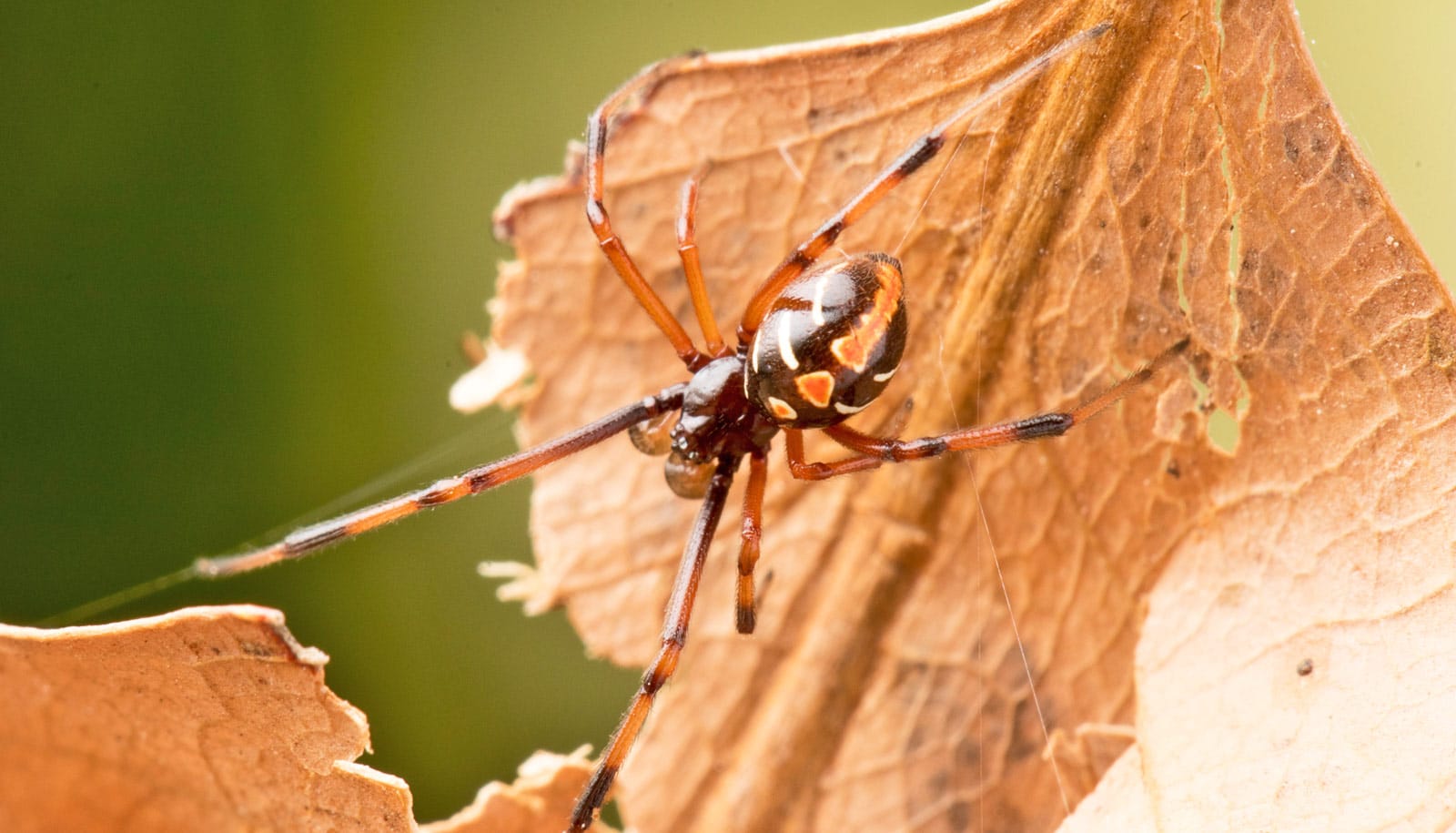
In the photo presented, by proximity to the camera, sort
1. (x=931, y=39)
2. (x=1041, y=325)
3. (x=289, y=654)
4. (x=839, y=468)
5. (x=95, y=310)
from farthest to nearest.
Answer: (x=95, y=310)
(x=839, y=468)
(x=1041, y=325)
(x=931, y=39)
(x=289, y=654)

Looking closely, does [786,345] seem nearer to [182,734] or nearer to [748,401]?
[748,401]

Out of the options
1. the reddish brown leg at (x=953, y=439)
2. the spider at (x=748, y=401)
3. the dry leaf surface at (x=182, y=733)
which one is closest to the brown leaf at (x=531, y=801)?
the spider at (x=748, y=401)

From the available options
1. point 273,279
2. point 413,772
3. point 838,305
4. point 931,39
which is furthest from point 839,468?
point 273,279

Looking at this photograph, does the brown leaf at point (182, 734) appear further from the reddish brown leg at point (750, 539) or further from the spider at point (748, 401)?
the reddish brown leg at point (750, 539)

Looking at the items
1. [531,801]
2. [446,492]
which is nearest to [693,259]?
[446,492]

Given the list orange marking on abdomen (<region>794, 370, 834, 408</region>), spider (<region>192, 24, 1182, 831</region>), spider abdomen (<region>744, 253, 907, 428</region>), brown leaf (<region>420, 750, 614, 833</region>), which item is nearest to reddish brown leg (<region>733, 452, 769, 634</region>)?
spider (<region>192, 24, 1182, 831</region>)

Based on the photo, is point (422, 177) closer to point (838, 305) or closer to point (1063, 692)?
point (838, 305)
